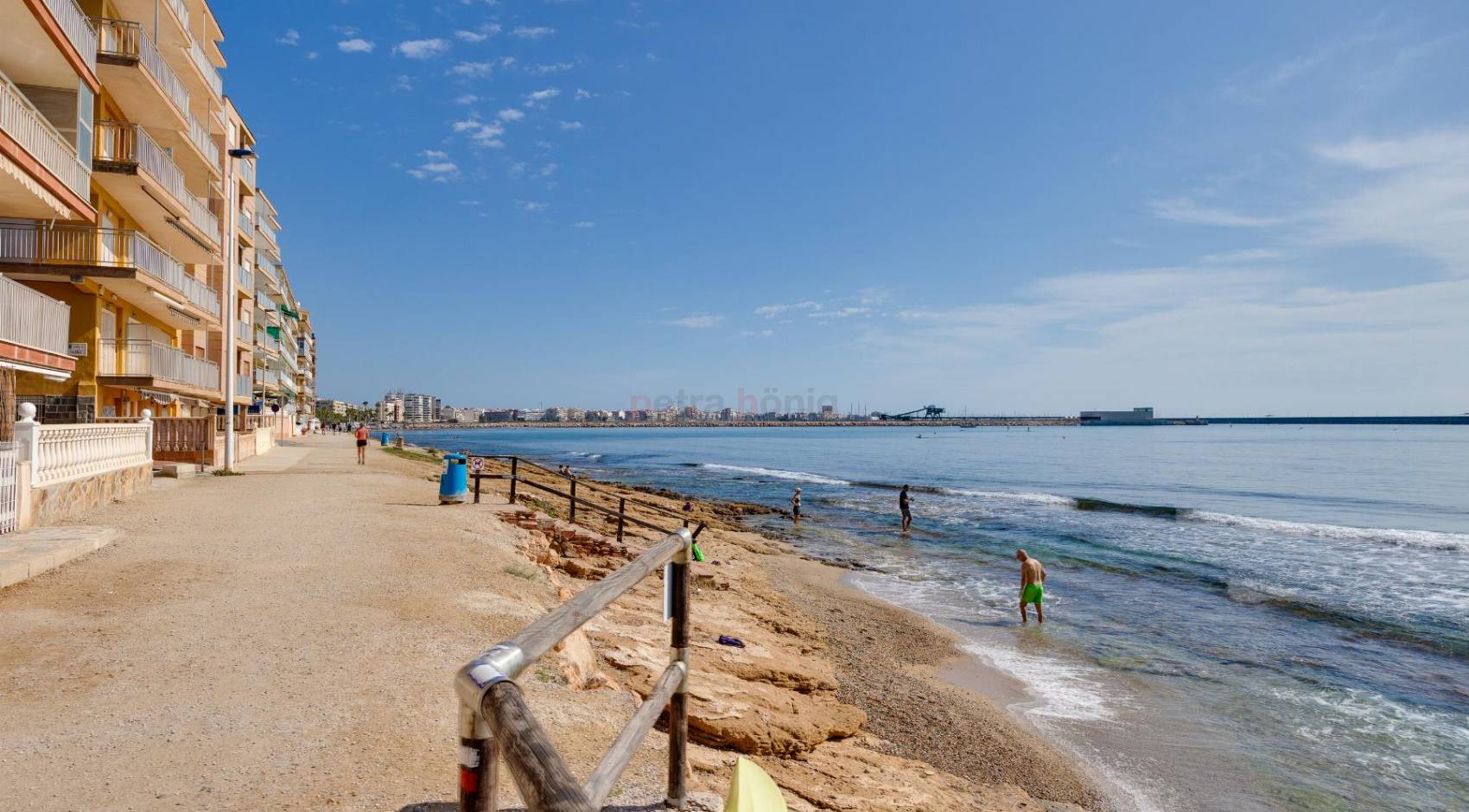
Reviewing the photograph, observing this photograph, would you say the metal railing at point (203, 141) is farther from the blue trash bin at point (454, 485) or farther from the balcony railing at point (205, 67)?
Result: the blue trash bin at point (454, 485)

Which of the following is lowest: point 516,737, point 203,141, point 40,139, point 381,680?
point 381,680

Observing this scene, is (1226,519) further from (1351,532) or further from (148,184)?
(148,184)

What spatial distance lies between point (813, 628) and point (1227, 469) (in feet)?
217

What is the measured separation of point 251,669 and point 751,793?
4160mm

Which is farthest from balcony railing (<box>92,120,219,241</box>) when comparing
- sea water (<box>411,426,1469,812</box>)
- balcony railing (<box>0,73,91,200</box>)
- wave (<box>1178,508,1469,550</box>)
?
wave (<box>1178,508,1469,550</box>)


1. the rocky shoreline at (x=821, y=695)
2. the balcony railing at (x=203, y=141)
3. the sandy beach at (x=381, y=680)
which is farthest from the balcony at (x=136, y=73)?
the rocky shoreline at (x=821, y=695)

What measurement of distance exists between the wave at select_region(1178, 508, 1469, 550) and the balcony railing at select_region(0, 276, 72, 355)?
3797 centimetres

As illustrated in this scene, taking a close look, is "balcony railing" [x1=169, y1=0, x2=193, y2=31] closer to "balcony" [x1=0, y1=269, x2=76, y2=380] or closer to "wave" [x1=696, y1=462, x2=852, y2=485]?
"balcony" [x1=0, y1=269, x2=76, y2=380]

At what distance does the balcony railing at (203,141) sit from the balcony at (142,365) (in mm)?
7334

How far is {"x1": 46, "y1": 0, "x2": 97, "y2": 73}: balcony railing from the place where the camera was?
1462 centimetres

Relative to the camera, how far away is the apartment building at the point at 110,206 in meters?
14.1

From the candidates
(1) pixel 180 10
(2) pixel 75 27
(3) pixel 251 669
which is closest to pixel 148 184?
(2) pixel 75 27

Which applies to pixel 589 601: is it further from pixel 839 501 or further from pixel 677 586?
pixel 839 501

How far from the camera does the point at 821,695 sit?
9.18 metres
